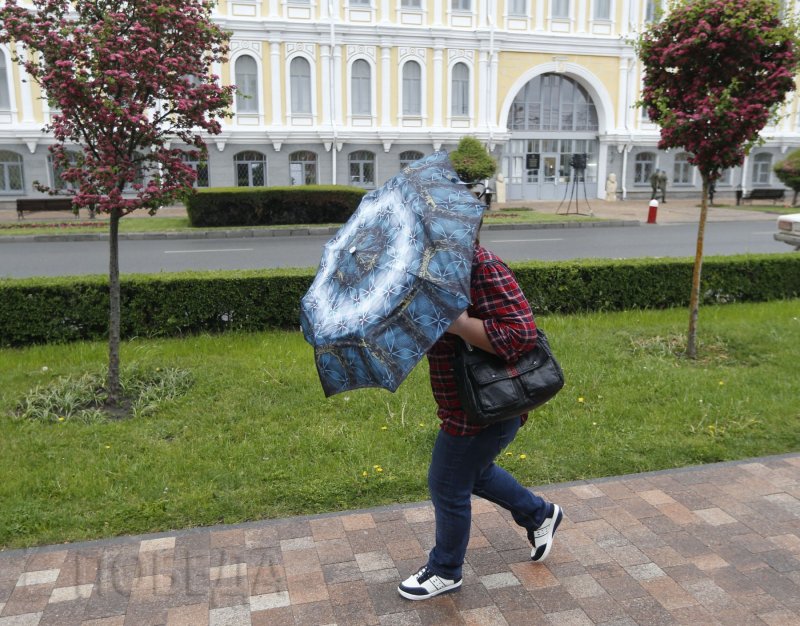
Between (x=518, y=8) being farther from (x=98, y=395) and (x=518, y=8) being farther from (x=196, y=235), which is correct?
(x=98, y=395)

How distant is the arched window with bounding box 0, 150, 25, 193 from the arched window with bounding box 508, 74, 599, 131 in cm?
2013

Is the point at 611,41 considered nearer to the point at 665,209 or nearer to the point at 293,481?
the point at 665,209

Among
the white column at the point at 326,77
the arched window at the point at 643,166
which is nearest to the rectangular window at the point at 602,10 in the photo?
the arched window at the point at 643,166

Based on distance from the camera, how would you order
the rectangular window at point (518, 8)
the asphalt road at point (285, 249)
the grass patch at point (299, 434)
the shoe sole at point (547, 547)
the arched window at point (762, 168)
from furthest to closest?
the arched window at point (762, 168) < the rectangular window at point (518, 8) < the asphalt road at point (285, 249) < the grass patch at point (299, 434) < the shoe sole at point (547, 547)

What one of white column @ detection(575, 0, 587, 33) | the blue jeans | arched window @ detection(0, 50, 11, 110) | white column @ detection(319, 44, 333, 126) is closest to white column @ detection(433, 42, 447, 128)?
white column @ detection(319, 44, 333, 126)

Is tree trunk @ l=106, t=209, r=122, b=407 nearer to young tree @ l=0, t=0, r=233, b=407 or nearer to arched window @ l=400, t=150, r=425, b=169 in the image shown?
young tree @ l=0, t=0, r=233, b=407

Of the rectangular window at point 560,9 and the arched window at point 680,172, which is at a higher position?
the rectangular window at point 560,9

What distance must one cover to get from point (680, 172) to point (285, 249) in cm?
2492

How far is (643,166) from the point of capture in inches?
1368

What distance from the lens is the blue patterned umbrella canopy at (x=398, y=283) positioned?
2547 millimetres

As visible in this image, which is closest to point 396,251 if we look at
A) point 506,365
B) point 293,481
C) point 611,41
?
point 506,365

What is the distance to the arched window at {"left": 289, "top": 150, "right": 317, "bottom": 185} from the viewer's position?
30.3m

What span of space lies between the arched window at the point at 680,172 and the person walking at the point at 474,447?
112 feet

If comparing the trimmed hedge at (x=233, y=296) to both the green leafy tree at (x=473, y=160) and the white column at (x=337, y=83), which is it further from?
the white column at (x=337, y=83)
